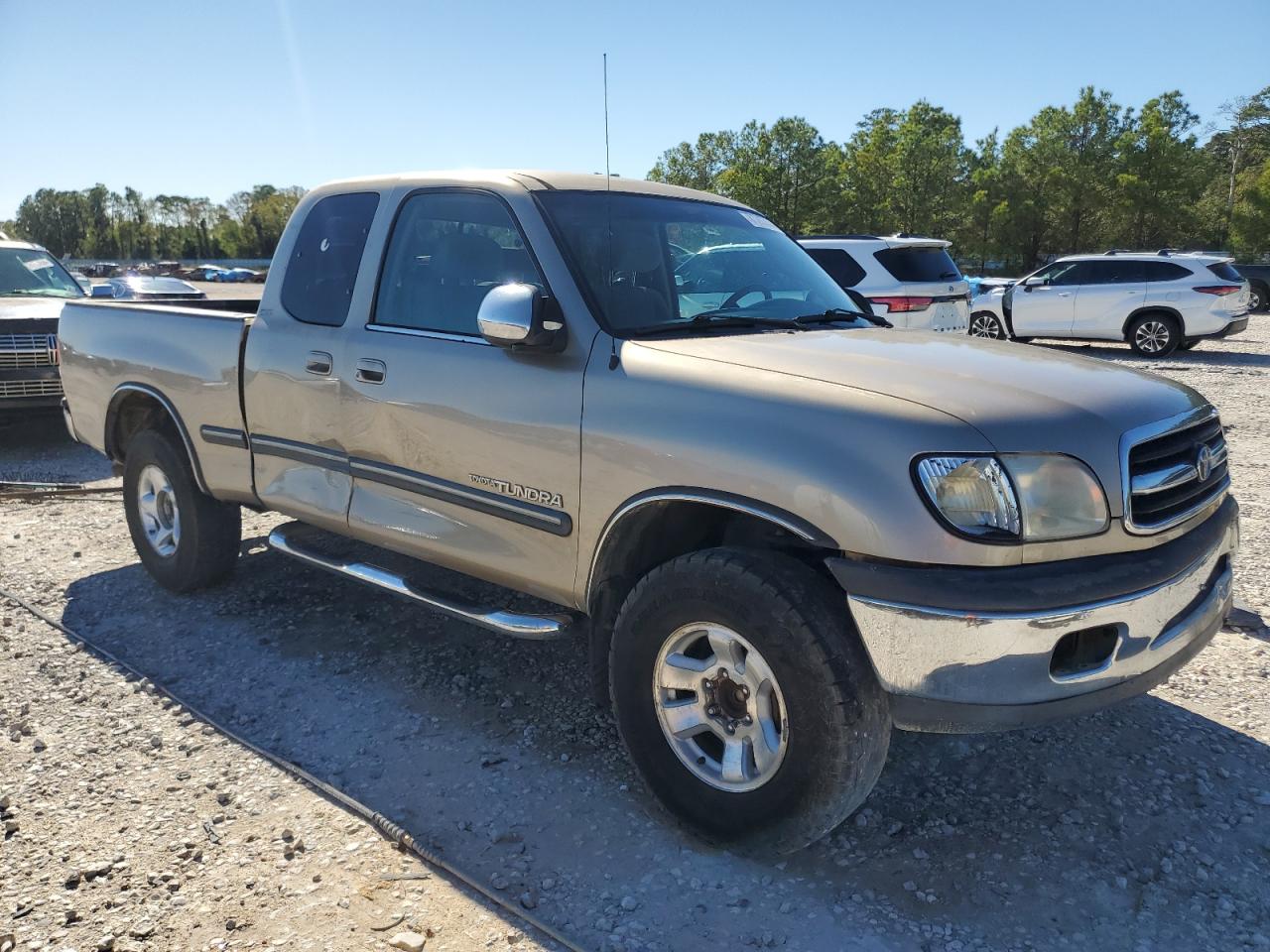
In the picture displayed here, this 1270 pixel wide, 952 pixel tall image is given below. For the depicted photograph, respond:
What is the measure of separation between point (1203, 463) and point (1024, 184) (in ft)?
196

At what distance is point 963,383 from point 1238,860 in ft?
5.35

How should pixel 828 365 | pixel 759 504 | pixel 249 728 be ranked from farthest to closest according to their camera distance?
pixel 249 728 < pixel 828 365 < pixel 759 504

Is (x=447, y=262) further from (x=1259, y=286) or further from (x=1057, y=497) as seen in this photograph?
(x=1259, y=286)

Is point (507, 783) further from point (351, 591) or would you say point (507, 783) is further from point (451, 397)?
point (351, 591)

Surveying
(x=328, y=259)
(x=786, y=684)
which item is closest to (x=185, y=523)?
(x=328, y=259)

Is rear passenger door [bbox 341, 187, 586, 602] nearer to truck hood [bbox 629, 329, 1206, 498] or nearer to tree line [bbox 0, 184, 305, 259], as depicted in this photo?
truck hood [bbox 629, 329, 1206, 498]

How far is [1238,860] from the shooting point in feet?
9.24

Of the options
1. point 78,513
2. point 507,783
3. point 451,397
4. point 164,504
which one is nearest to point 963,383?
point 451,397

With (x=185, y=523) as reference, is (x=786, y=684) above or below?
above

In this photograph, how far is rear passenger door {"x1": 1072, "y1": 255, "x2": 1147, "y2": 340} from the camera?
53.2 feet

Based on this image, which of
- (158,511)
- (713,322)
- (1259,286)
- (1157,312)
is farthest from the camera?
(1259,286)

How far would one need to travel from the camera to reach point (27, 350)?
8.47 m

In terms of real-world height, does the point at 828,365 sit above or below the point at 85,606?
above

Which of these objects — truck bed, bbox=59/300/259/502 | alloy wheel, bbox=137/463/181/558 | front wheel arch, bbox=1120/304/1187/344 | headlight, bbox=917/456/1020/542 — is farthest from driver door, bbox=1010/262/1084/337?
headlight, bbox=917/456/1020/542
